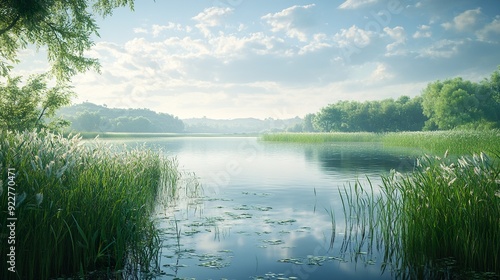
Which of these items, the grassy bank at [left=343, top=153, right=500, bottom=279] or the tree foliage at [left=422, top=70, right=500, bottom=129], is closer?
the grassy bank at [left=343, top=153, right=500, bottom=279]

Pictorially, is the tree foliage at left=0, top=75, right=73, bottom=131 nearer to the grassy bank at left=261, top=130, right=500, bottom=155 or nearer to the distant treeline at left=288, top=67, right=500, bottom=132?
the grassy bank at left=261, top=130, right=500, bottom=155

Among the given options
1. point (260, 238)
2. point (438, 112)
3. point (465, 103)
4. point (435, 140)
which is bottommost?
point (260, 238)

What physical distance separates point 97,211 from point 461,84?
9636cm

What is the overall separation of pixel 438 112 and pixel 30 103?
81.3 m

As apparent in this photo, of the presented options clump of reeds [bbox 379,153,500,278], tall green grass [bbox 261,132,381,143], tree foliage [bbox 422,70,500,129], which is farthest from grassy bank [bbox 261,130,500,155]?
tree foliage [bbox 422,70,500,129]

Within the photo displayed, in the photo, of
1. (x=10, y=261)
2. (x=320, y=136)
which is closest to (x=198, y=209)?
(x=10, y=261)

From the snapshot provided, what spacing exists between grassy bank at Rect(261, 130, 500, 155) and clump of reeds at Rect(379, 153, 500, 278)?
1.26m

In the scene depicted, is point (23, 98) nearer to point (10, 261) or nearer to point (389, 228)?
point (10, 261)

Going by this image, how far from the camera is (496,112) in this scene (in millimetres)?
84188

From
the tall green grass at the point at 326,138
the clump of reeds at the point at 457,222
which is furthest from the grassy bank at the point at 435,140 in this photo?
the clump of reeds at the point at 457,222

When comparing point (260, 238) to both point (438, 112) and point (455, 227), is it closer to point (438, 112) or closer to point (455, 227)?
point (455, 227)

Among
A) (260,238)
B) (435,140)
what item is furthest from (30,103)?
(435,140)

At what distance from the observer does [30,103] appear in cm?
2233

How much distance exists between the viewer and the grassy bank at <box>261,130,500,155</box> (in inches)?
1271
